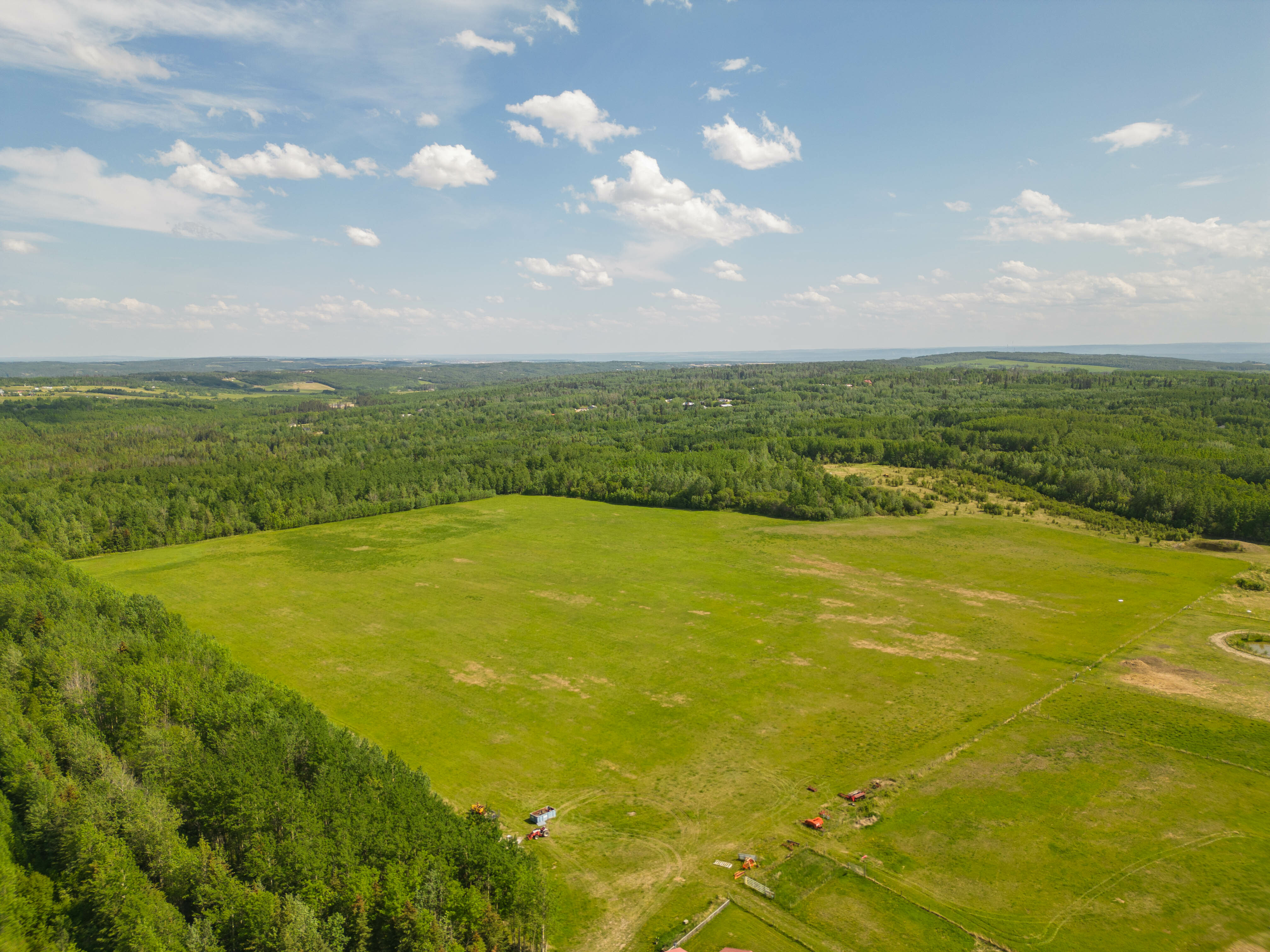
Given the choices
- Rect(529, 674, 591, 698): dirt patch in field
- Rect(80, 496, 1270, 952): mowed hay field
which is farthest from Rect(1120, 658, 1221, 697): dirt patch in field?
Rect(529, 674, 591, 698): dirt patch in field

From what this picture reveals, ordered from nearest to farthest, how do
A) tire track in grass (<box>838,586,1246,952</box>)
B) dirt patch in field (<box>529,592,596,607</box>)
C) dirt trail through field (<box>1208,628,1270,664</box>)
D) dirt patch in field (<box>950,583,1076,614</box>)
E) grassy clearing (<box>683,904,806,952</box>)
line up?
grassy clearing (<box>683,904,806,952</box>) → tire track in grass (<box>838,586,1246,952</box>) → dirt trail through field (<box>1208,628,1270,664</box>) → dirt patch in field (<box>950,583,1076,614</box>) → dirt patch in field (<box>529,592,596,607</box>)

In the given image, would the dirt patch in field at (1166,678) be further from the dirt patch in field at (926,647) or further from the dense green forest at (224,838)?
the dense green forest at (224,838)

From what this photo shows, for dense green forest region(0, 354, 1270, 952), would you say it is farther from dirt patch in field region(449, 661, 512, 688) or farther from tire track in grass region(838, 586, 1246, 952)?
tire track in grass region(838, 586, 1246, 952)

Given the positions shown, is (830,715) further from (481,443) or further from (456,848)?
(481,443)

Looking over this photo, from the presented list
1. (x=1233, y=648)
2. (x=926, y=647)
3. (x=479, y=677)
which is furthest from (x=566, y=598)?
(x=1233, y=648)

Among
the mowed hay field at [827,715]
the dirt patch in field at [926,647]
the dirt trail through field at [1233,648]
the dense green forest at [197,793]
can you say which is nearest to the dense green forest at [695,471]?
the dense green forest at [197,793]

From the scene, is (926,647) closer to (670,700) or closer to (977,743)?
(977,743)
